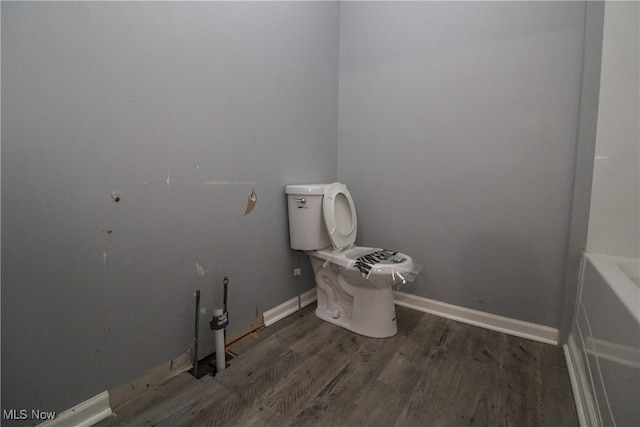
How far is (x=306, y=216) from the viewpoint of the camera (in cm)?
160

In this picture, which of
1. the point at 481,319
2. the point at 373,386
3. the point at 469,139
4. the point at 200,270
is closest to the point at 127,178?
the point at 200,270

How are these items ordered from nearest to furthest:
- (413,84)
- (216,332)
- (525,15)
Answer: (216,332), (525,15), (413,84)

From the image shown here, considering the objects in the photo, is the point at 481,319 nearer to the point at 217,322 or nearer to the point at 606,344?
the point at 606,344

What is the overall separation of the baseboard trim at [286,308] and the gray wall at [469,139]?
0.59 m

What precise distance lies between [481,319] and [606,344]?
2.62ft

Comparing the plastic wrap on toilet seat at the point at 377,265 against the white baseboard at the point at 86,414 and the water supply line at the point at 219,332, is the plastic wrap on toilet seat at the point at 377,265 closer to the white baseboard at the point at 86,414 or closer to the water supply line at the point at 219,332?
the water supply line at the point at 219,332

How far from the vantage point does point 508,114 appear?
1.48m

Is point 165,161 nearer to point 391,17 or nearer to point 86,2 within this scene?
point 86,2

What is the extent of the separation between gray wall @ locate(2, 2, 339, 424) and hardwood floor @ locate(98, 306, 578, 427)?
8.6 inches

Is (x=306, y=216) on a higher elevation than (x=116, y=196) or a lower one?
lower

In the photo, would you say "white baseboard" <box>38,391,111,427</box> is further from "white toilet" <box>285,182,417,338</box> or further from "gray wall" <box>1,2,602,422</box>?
"white toilet" <box>285,182,417,338</box>

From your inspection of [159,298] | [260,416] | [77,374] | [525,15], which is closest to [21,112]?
[159,298]

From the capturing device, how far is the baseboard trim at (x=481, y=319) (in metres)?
1.48

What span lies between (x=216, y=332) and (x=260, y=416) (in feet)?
1.31
